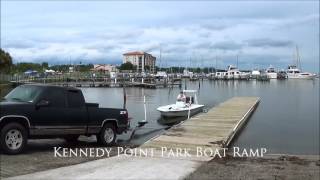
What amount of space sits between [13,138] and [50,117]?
4.45ft

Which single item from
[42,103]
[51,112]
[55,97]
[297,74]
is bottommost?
[297,74]

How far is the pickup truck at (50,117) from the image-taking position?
43.1 ft

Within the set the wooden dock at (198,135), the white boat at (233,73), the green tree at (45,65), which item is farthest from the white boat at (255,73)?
the wooden dock at (198,135)

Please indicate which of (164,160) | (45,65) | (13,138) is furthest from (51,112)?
(45,65)

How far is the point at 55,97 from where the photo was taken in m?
14.5

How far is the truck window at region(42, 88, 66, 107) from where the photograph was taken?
14250 mm

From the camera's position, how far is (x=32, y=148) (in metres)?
14.7

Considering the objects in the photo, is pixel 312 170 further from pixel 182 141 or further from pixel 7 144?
pixel 7 144

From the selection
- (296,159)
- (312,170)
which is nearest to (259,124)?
(296,159)

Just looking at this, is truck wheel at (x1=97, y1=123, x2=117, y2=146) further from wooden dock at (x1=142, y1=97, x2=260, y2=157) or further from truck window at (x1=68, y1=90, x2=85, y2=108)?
truck window at (x1=68, y1=90, x2=85, y2=108)

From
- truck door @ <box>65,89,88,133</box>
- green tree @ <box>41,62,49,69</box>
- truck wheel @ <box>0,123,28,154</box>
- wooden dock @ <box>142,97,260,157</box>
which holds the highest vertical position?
green tree @ <box>41,62,49,69</box>

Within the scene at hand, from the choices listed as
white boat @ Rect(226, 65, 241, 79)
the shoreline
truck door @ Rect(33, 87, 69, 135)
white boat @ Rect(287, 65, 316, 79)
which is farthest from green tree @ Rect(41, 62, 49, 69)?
the shoreline

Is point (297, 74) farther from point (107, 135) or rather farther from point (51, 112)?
point (51, 112)

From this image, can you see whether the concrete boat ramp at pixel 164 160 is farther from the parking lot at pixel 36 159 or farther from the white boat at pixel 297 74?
the white boat at pixel 297 74
